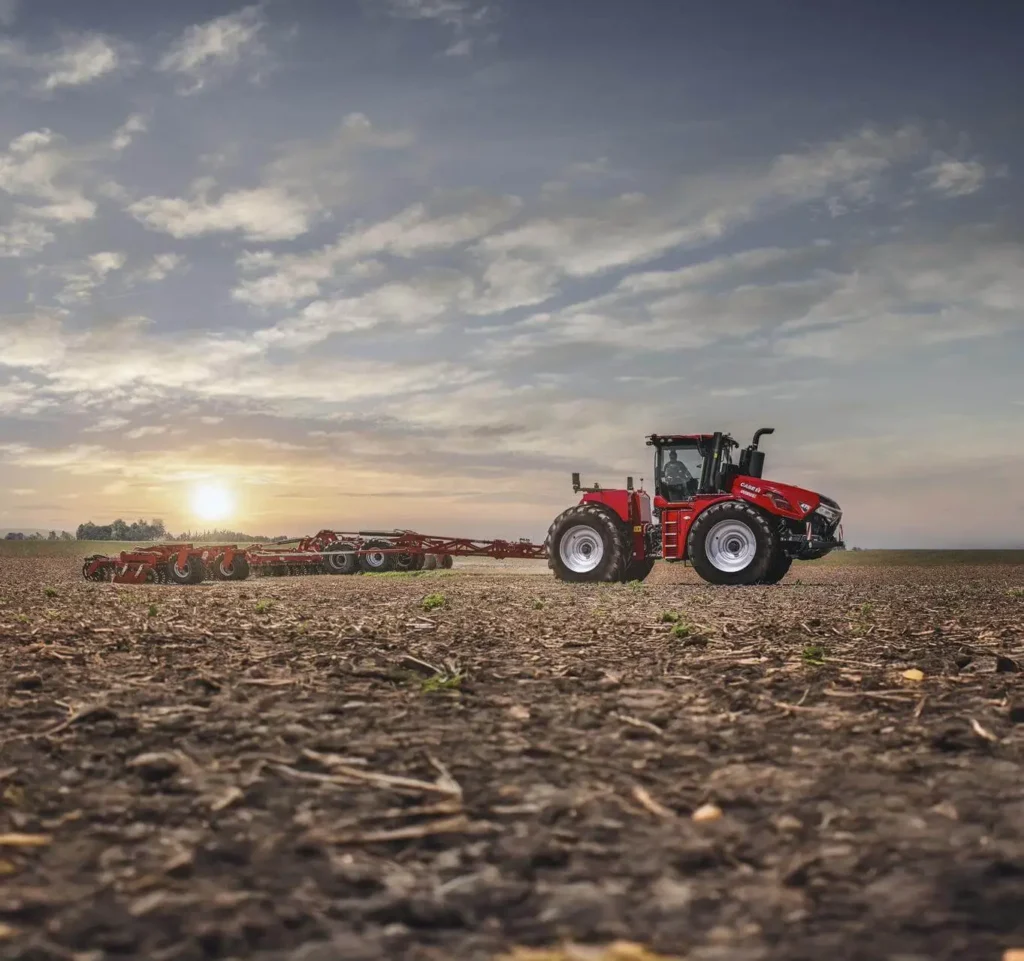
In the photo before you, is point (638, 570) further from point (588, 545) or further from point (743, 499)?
point (743, 499)

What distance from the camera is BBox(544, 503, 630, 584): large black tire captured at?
22680mm

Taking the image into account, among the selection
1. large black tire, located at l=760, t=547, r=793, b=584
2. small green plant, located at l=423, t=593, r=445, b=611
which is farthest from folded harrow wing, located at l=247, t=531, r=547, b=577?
small green plant, located at l=423, t=593, r=445, b=611

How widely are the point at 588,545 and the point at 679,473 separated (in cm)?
298

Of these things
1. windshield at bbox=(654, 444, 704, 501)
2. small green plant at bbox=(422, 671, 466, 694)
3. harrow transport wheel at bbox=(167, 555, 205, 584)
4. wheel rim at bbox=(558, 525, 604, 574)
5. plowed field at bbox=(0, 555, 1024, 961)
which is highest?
windshield at bbox=(654, 444, 704, 501)

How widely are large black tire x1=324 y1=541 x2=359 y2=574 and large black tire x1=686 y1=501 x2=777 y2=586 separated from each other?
1518 cm

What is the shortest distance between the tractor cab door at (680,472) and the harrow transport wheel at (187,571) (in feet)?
51.4

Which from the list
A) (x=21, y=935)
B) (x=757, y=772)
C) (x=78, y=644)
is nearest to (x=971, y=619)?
(x=757, y=772)

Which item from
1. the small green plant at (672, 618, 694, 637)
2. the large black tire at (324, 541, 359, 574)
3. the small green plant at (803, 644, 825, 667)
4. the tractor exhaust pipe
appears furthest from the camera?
the large black tire at (324, 541, 359, 574)

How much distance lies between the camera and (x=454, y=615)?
12.0 m

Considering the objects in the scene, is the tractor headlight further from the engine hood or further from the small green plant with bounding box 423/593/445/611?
the small green plant with bounding box 423/593/445/611

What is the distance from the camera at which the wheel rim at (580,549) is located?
23.0 meters

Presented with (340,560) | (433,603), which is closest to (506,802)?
(433,603)

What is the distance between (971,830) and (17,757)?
4791 millimetres

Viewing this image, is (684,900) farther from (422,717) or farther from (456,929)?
(422,717)
